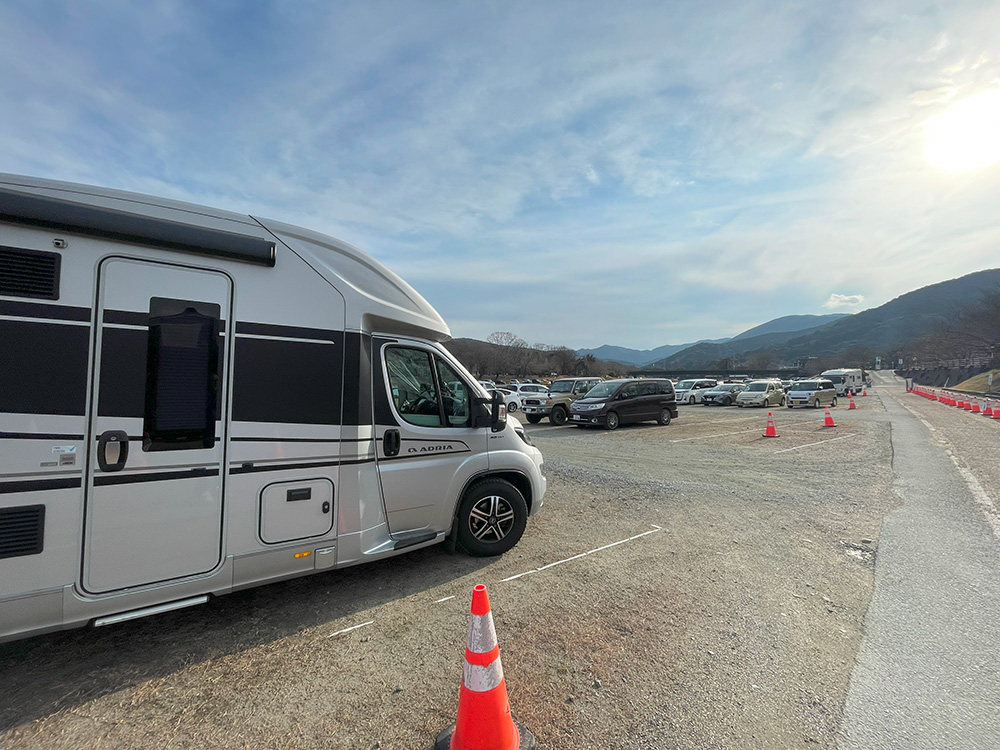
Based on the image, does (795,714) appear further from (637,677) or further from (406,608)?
(406,608)

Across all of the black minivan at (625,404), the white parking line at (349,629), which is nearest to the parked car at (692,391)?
the black minivan at (625,404)

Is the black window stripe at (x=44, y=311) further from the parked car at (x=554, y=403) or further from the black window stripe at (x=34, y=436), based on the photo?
the parked car at (x=554, y=403)

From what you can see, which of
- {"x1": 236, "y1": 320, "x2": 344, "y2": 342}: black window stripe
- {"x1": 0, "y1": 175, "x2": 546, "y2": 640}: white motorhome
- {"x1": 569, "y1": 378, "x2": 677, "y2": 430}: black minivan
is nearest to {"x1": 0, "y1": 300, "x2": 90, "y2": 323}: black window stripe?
{"x1": 0, "y1": 175, "x2": 546, "y2": 640}: white motorhome

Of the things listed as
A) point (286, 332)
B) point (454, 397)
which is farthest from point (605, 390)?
point (286, 332)

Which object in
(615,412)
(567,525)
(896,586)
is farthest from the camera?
(615,412)

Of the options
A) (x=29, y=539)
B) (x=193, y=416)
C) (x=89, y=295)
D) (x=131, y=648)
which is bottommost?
(x=131, y=648)

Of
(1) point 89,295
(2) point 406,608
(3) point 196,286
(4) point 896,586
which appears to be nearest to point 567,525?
(2) point 406,608

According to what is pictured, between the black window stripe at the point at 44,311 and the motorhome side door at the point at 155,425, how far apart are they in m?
0.08

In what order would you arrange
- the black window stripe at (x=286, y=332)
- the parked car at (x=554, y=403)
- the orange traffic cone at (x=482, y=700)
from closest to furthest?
the orange traffic cone at (x=482, y=700) → the black window stripe at (x=286, y=332) → the parked car at (x=554, y=403)

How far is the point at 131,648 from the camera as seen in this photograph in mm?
3064

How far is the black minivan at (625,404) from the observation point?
1602 cm

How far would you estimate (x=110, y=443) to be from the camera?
269 cm

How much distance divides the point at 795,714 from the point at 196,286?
4.31 metres

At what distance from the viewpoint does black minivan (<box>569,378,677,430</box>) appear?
52.5ft
